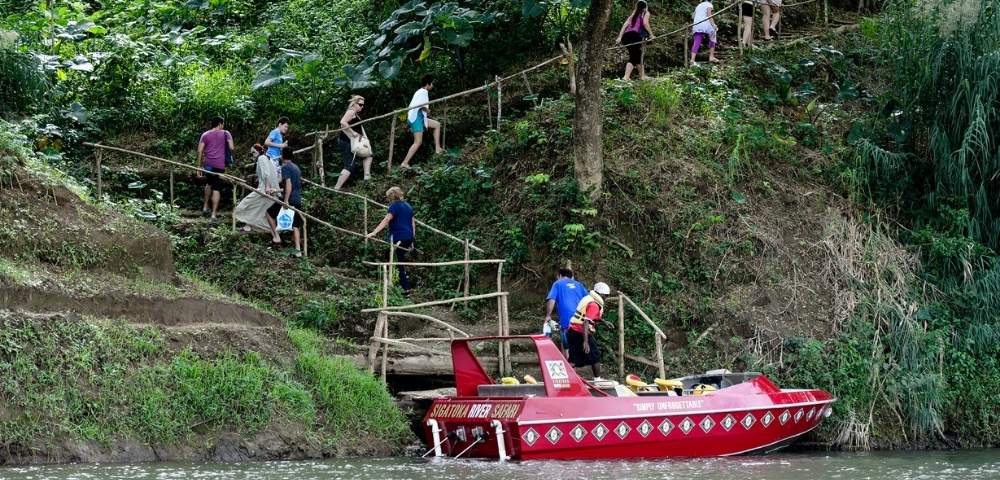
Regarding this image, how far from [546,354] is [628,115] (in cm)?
741

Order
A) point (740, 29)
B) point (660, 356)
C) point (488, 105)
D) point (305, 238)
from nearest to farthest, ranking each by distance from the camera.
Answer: point (660, 356) < point (305, 238) < point (488, 105) < point (740, 29)

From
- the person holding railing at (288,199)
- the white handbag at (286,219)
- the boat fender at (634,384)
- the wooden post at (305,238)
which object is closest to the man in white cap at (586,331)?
the boat fender at (634,384)

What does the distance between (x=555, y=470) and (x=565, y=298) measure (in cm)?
376

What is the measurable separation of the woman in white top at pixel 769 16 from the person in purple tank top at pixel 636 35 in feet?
11.0

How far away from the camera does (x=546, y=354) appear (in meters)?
14.3

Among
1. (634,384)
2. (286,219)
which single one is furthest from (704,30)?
(634,384)

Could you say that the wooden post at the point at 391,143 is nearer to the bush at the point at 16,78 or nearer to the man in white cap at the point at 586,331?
the bush at the point at 16,78

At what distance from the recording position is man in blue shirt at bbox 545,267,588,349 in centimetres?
1659

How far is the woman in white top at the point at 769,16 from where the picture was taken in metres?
24.6

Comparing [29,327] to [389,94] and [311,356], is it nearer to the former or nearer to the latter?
[311,356]

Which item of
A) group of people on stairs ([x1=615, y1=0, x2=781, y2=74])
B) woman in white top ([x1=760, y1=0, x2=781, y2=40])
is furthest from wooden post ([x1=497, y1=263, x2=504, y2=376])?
woman in white top ([x1=760, y1=0, x2=781, y2=40])

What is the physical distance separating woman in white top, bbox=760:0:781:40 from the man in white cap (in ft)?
33.3

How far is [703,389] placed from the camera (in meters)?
15.7

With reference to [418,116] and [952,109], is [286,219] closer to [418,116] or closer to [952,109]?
[418,116]
